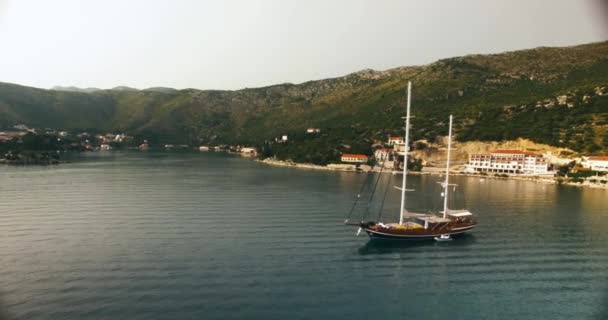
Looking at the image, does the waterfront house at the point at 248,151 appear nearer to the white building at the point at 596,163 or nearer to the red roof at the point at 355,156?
the red roof at the point at 355,156

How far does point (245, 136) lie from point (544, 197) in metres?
135

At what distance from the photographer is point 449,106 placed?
382 feet

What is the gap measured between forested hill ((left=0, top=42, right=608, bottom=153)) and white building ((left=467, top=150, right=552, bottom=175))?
608 centimetres

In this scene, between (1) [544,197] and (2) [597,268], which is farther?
(1) [544,197]

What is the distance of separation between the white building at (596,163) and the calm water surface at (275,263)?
28.4 m

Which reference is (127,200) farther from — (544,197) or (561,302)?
(544,197)

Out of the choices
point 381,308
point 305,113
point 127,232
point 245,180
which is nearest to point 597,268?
point 381,308

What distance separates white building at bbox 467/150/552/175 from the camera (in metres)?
78.8

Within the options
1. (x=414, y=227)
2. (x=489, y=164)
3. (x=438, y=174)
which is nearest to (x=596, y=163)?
(x=489, y=164)

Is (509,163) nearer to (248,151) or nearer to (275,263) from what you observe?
(275,263)

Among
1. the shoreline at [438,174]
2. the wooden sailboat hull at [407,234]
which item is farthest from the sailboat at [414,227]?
the shoreline at [438,174]

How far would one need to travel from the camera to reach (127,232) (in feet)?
103

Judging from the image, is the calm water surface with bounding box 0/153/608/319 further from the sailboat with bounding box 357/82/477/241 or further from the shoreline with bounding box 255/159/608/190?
the shoreline with bounding box 255/159/608/190

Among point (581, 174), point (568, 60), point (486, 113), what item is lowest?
point (581, 174)
